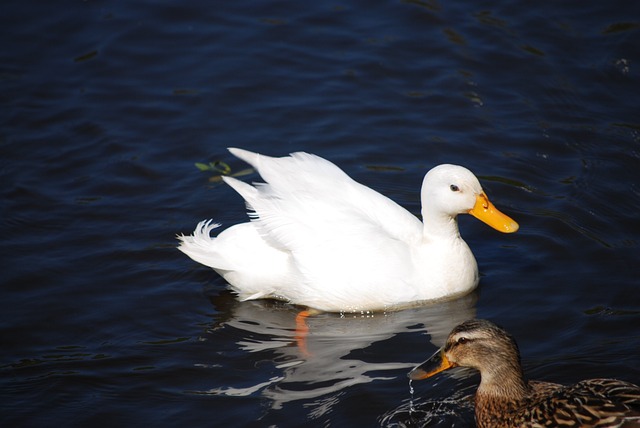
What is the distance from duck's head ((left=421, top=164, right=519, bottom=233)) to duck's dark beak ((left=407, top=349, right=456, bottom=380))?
140cm

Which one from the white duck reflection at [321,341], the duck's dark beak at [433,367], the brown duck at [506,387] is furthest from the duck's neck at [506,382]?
the white duck reflection at [321,341]

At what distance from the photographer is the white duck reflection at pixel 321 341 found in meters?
5.19

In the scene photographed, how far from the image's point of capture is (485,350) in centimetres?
464

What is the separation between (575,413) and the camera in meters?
4.11

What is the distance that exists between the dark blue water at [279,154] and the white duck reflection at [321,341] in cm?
2

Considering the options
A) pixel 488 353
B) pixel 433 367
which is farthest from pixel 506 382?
pixel 433 367

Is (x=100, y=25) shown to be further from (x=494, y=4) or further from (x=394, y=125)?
(x=494, y=4)

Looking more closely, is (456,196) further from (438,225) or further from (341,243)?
(341,243)

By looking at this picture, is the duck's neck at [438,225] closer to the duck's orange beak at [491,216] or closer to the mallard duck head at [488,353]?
the duck's orange beak at [491,216]

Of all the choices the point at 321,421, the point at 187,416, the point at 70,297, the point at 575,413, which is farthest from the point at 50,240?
the point at 575,413

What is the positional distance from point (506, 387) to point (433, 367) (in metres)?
0.42

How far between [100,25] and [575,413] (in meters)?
7.24

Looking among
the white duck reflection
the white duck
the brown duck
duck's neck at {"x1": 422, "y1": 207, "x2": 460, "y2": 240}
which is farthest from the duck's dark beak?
duck's neck at {"x1": 422, "y1": 207, "x2": 460, "y2": 240}

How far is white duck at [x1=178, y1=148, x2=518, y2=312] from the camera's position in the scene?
586 centimetres
